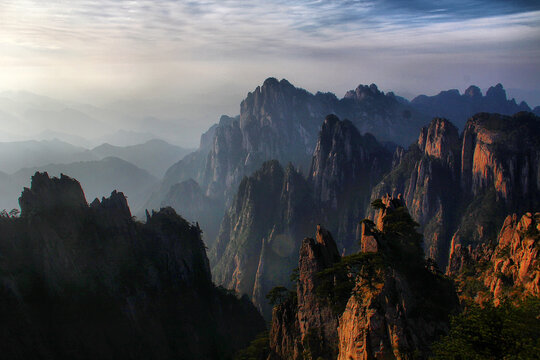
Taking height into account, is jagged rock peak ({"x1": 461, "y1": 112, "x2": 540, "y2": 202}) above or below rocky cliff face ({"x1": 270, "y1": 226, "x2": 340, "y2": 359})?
above

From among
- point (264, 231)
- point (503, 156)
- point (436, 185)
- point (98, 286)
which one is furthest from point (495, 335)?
point (264, 231)

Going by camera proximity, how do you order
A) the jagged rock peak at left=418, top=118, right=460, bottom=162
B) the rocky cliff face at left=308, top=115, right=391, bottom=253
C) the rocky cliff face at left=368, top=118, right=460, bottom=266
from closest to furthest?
the rocky cliff face at left=368, top=118, right=460, bottom=266 < the jagged rock peak at left=418, top=118, right=460, bottom=162 < the rocky cliff face at left=308, top=115, right=391, bottom=253

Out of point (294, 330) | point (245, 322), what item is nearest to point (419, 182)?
point (245, 322)

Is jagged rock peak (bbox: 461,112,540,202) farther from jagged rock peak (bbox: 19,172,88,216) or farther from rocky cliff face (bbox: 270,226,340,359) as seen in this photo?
jagged rock peak (bbox: 19,172,88,216)

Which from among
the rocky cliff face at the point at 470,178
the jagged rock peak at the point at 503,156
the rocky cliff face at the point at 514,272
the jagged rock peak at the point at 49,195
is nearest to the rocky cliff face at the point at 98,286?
the jagged rock peak at the point at 49,195

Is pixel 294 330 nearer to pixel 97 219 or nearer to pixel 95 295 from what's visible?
pixel 95 295

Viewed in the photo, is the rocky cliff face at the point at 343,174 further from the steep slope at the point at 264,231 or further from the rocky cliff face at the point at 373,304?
the rocky cliff face at the point at 373,304

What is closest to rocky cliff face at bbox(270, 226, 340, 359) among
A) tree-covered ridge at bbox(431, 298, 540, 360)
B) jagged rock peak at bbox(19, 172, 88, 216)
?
tree-covered ridge at bbox(431, 298, 540, 360)
